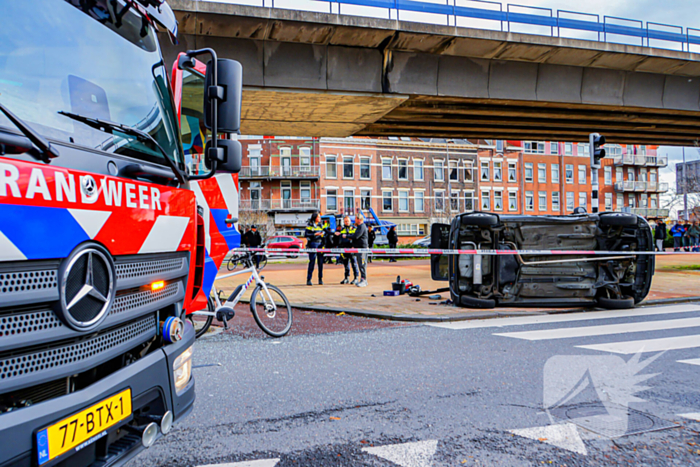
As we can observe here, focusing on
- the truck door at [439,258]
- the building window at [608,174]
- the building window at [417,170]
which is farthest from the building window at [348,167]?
the truck door at [439,258]

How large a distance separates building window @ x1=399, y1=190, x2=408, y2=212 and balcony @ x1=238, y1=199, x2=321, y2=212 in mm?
8258

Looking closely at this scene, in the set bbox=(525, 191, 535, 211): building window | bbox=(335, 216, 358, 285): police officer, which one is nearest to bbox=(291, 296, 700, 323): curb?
bbox=(335, 216, 358, 285): police officer

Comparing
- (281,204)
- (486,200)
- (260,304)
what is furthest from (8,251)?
(486,200)

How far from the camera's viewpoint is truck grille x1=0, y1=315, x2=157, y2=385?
1.91m

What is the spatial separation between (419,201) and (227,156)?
50662mm

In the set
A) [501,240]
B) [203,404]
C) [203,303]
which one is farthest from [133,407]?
[501,240]

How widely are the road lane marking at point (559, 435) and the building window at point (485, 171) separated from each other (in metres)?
55.4

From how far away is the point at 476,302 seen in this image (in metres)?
9.05

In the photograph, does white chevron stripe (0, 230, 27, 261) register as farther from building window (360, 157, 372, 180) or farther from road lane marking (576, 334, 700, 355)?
building window (360, 157, 372, 180)

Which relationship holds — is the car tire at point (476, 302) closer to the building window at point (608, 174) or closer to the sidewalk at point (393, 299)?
the sidewalk at point (393, 299)

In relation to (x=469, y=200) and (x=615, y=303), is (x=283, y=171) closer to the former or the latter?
(x=469, y=200)

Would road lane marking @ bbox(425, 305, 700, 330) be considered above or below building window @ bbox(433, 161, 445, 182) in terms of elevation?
below

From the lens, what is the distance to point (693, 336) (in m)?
6.81

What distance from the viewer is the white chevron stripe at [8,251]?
1.83 metres
